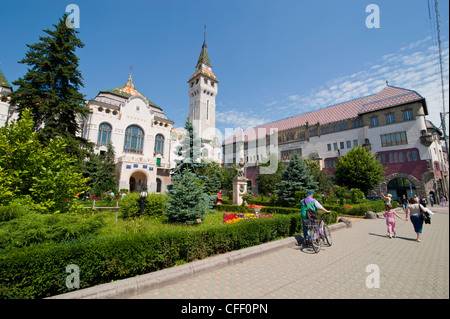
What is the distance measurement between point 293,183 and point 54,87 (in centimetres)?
2303

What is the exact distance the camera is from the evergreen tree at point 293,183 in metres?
19.1

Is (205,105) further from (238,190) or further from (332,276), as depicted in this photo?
(332,276)

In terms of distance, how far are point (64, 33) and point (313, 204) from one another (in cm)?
2399

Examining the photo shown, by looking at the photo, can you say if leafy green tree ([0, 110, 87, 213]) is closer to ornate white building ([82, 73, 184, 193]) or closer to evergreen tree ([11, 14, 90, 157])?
evergreen tree ([11, 14, 90, 157])

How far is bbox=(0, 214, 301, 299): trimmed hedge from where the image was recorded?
125 inches

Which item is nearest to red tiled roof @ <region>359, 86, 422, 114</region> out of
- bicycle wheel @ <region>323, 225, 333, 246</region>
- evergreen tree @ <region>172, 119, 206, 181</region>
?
evergreen tree @ <region>172, 119, 206, 181</region>

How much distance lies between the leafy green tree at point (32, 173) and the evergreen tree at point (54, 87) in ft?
34.4

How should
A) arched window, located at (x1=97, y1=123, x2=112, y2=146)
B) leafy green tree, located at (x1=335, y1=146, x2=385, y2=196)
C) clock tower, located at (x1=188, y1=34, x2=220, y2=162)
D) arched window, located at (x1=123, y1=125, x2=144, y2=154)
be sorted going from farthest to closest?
clock tower, located at (x1=188, y1=34, x2=220, y2=162), arched window, located at (x1=123, y1=125, x2=144, y2=154), arched window, located at (x1=97, y1=123, x2=112, y2=146), leafy green tree, located at (x1=335, y1=146, x2=385, y2=196)

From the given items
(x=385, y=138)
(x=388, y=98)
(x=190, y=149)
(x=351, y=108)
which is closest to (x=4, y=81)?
(x=190, y=149)

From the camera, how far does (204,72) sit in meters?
55.8

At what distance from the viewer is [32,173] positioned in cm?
680

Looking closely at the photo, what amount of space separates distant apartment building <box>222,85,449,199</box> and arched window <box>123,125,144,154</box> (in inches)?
1057

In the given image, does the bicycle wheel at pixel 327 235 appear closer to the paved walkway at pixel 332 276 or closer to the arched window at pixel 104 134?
the paved walkway at pixel 332 276
